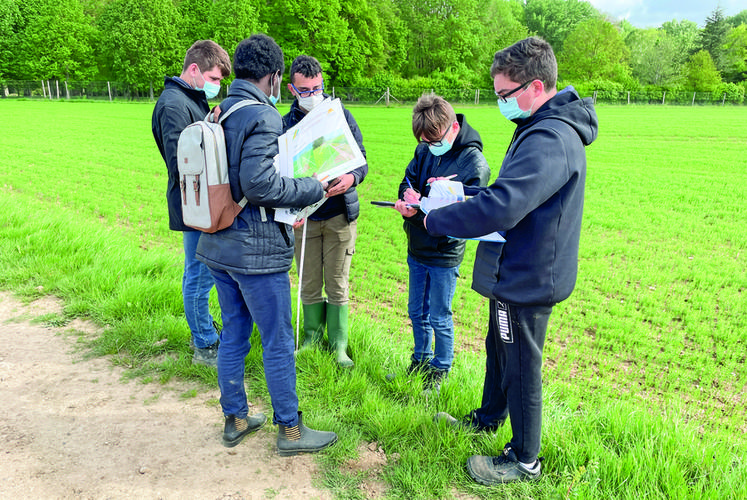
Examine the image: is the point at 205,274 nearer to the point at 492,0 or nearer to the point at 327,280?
the point at 327,280

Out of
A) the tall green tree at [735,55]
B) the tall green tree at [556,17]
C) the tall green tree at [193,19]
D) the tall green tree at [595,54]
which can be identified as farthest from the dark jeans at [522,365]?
the tall green tree at [556,17]

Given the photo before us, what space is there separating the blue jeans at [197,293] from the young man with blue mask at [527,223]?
209 centimetres

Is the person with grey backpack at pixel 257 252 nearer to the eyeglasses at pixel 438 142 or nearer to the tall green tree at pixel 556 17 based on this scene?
the eyeglasses at pixel 438 142

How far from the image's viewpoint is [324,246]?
4.18 meters

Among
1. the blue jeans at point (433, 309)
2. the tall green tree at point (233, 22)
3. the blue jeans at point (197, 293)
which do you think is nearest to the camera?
the blue jeans at point (433, 309)

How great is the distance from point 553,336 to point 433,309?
7.50ft

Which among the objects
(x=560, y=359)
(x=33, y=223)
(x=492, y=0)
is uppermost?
(x=492, y=0)

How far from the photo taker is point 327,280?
13.8 ft

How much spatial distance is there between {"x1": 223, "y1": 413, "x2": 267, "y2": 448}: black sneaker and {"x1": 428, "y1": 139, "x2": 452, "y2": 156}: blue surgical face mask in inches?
85.4

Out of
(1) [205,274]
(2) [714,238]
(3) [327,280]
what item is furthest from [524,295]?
(2) [714,238]

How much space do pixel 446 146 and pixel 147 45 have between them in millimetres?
56795

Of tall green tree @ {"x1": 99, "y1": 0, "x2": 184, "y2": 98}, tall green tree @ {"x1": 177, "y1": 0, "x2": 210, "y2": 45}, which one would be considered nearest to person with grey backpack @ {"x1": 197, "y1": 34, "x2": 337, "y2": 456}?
tall green tree @ {"x1": 99, "y1": 0, "x2": 184, "y2": 98}

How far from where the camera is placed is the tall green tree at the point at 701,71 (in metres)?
59.2

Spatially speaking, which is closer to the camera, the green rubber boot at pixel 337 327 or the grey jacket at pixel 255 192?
the grey jacket at pixel 255 192
